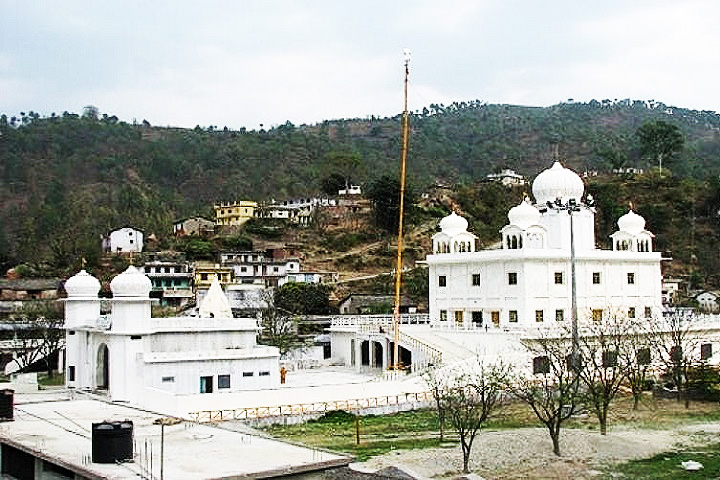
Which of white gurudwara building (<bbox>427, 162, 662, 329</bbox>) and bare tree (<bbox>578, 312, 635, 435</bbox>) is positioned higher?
white gurudwara building (<bbox>427, 162, 662, 329</bbox>)

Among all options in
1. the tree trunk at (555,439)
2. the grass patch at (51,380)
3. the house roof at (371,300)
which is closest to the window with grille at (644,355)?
the tree trunk at (555,439)

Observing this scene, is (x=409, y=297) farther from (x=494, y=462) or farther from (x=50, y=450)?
(x=50, y=450)

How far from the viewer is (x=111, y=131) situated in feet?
552

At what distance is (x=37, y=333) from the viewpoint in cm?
5628

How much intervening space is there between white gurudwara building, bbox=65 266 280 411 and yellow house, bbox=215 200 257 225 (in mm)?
61528

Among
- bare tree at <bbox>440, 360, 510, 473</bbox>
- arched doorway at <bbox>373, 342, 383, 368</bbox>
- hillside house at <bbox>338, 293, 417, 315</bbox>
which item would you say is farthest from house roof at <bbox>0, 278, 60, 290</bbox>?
bare tree at <bbox>440, 360, 510, 473</bbox>

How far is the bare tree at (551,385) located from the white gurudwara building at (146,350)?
11454 mm

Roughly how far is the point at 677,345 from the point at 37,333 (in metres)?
38.0

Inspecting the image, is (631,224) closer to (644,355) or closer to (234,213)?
(644,355)

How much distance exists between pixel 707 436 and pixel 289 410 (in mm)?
14267

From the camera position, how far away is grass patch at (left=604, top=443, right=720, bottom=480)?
22.8 meters

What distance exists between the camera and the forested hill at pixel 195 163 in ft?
356

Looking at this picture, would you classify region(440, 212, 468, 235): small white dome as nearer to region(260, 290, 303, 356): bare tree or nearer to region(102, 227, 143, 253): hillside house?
region(260, 290, 303, 356): bare tree

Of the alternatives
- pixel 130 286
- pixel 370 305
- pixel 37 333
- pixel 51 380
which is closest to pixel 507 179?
pixel 370 305
